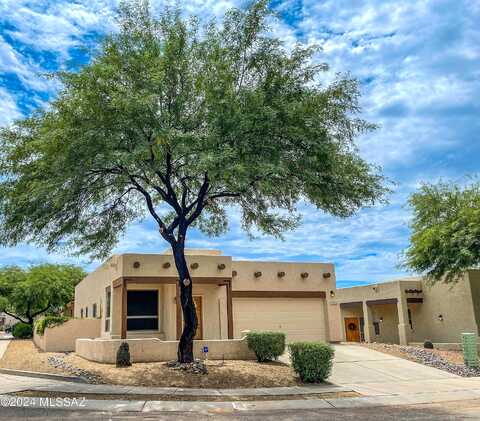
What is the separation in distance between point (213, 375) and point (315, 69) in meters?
10.2

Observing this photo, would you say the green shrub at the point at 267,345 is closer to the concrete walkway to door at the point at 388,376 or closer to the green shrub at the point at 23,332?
the concrete walkway to door at the point at 388,376

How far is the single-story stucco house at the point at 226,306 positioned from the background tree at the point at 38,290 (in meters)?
11.0

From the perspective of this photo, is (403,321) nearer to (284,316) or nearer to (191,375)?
(284,316)

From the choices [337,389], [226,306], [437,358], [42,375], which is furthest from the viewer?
[226,306]

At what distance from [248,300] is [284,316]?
204 centimetres

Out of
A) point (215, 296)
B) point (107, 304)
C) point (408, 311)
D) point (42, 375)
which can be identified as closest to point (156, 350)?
point (42, 375)

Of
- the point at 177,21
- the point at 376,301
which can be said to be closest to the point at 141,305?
the point at 177,21

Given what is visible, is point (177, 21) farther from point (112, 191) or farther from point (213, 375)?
point (213, 375)

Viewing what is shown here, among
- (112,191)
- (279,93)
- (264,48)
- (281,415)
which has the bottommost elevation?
(281,415)

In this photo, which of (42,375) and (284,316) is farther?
(284,316)

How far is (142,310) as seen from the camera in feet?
74.2

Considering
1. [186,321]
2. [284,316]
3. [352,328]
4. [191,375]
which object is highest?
[284,316]

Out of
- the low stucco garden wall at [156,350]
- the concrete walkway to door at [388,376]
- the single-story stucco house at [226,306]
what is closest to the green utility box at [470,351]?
the concrete walkway to door at [388,376]

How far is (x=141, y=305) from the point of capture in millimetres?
22688
